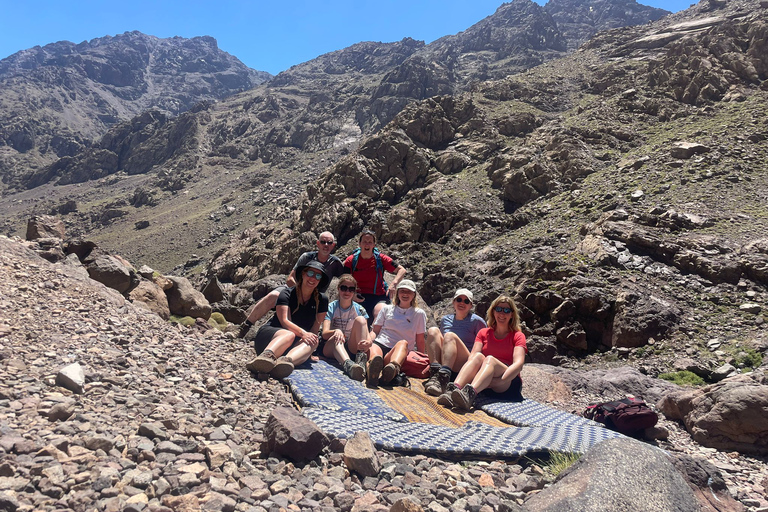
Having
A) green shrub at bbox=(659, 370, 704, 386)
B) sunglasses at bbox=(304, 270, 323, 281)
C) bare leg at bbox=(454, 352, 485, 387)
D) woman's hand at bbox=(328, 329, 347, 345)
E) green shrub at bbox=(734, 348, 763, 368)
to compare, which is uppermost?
sunglasses at bbox=(304, 270, 323, 281)

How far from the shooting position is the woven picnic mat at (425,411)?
572cm

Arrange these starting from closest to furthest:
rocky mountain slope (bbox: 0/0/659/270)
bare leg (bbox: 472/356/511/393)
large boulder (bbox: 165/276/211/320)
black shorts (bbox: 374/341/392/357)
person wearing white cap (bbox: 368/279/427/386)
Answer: bare leg (bbox: 472/356/511/393), black shorts (bbox: 374/341/392/357), person wearing white cap (bbox: 368/279/427/386), large boulder (bbox: 165/276/211/320), rocky mountain slope (bbox: 0/0/659/270)

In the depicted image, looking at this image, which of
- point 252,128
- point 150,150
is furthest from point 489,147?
point 150,150

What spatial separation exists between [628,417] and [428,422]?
2.91m

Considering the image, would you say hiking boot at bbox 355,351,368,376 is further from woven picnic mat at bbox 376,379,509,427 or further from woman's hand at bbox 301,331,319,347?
woman's hand at bbox 301,331,319,347

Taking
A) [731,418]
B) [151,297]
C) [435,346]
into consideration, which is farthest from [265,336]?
[731,418]

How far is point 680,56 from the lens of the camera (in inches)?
1532

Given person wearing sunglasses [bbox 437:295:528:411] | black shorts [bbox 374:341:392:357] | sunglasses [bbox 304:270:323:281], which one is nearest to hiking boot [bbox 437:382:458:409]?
person wearing sunglasses [bbox 437:295:528:411]

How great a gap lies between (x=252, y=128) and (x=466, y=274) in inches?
5101

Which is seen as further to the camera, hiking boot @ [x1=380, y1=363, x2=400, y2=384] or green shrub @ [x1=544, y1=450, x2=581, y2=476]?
hiking boot @ [x1=380, y1=363, x2=400, y2=384]

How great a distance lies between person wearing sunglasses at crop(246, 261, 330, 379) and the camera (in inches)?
250

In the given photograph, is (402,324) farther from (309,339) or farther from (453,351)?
(309,339)

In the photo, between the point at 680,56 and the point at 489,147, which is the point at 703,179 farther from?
the point at 680,56

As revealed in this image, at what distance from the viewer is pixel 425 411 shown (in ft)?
19.6
